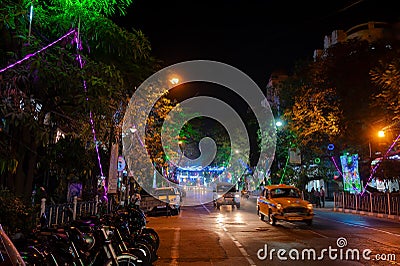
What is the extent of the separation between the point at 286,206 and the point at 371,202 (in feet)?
35.7

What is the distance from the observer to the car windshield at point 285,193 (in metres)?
18.9

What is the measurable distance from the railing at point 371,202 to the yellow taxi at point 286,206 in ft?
23.6

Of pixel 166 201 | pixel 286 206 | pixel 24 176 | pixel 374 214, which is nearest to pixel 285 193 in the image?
pixel 286 206

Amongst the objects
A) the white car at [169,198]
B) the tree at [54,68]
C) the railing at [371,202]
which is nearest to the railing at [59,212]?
the tree at [54,68]

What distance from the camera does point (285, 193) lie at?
62.2ft

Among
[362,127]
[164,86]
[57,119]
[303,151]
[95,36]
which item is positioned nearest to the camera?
[95,36]

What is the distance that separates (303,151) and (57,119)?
92.0ft

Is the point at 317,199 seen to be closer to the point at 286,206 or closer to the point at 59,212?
the point at 286,206

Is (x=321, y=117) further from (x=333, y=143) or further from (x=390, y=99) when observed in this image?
(x=390, y=99)

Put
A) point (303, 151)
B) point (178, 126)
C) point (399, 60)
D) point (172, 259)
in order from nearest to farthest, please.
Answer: point (172, 259) → point (399, 60) → point (178, 126) → point (303, 151)

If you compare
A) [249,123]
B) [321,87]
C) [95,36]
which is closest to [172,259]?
[95,36]

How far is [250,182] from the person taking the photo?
73438 mm

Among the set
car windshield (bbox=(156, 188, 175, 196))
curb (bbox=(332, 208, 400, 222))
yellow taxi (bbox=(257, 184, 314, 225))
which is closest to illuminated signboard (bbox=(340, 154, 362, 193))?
curb (bbox=(332, 208, 400, 222))

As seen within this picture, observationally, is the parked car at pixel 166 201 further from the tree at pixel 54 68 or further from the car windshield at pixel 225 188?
the tree at pixel 54 68
